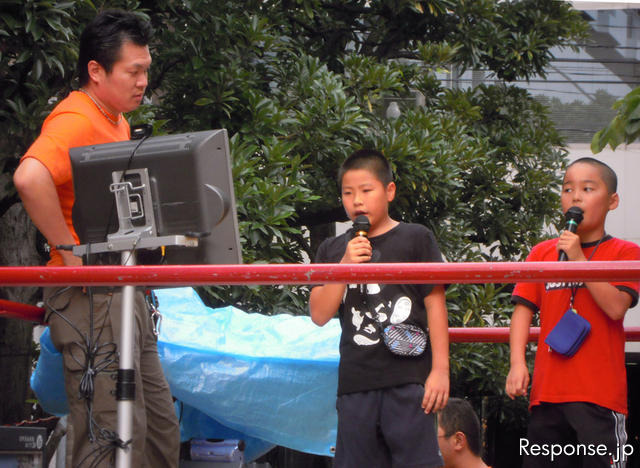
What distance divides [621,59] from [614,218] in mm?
2203

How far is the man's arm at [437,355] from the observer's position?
9.52 feet

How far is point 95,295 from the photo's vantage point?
9.59ft

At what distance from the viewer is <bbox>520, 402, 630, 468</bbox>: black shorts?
3074 millimetres

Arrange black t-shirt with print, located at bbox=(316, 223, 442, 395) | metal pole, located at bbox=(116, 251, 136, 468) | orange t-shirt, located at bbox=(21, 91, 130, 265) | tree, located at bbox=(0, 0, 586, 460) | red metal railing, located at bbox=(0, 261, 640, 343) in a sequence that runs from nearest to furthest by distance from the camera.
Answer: red metal railing, located at bbox=(0, 261, 640, 343) → metal pole, located at bbox=(116, 251, 136, 468) → orange t-shirt, located at bbox=(21, 91, 130, 265) → black t-shirt with print, located at bbox=(316, 223, 442, 395) → tree, located at bbox=(0, 0, 586, 460)

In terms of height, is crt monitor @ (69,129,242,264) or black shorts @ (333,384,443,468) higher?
crt monitor @ (69,129,242,264)

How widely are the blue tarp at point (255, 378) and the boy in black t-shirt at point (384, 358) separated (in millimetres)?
385

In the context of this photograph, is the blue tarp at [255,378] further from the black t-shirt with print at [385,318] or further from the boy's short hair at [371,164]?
the boy's short hair at [371,164]

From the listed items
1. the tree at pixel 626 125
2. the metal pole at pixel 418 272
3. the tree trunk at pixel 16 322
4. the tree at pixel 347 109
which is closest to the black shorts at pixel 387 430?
the metal pole at pixel 418 272

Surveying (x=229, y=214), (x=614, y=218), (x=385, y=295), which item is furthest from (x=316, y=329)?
(x=614, y=218)

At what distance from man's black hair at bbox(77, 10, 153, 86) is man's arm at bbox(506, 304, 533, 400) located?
1.70 meters

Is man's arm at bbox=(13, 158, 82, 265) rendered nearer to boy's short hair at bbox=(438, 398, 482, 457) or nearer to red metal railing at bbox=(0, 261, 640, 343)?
red metal railing at bbox=(0, 261, 640, 343)

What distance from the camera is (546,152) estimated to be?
7.20 meters

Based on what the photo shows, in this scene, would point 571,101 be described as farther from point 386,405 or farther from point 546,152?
point 386,405

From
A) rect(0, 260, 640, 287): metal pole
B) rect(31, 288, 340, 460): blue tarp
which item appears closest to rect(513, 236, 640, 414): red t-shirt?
rect(31, 288, 340, 460): blue tarp
